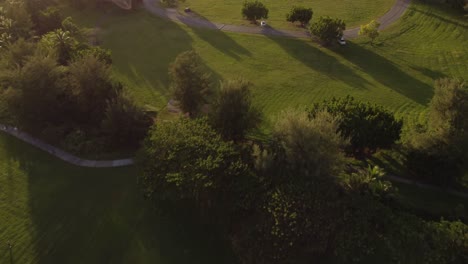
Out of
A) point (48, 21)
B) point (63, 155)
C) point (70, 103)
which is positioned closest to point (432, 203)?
point (63, 155)

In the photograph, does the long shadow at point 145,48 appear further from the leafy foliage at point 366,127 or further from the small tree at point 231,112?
the leafy foliage at point 366,127

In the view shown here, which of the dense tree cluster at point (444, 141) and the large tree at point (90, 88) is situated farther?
the large tree at point (90, 88)

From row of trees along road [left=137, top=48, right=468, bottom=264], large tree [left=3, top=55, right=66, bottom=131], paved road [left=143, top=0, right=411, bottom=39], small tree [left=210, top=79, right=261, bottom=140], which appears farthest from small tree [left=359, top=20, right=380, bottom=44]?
large tree [left=3, top=55, right=66, bottom=131]

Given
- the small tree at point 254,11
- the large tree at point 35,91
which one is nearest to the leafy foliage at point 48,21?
the large tree at point 35,91

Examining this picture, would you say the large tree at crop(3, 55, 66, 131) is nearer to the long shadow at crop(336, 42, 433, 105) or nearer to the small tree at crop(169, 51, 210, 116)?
the small tree at crop(169, 51, 210, 116)

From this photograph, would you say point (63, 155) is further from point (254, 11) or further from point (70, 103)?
point (254, 11)

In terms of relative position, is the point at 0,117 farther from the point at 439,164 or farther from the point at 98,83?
the point at 439,164
